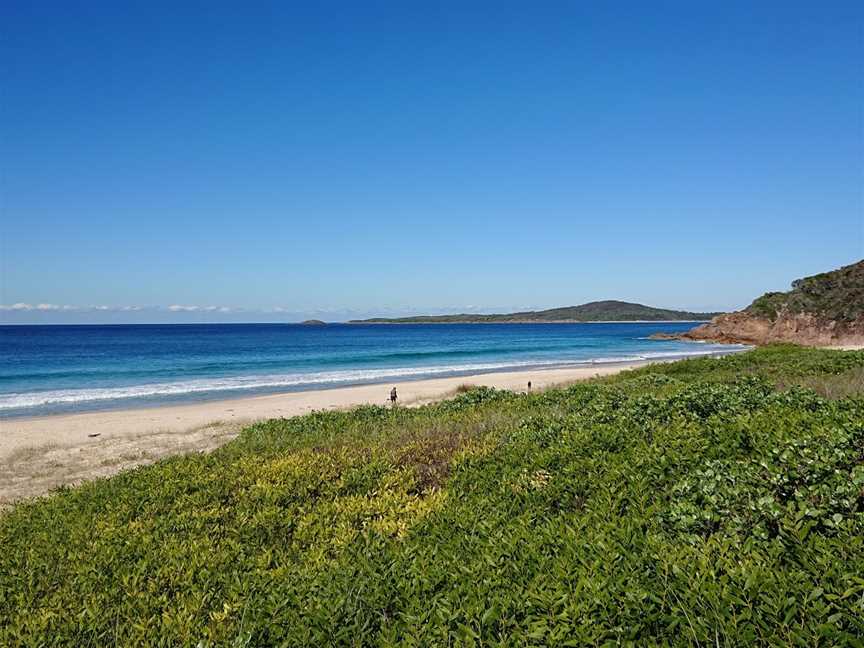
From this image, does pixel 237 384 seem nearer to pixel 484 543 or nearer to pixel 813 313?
pixel 484 543

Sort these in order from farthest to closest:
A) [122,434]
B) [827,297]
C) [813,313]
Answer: [827,297] < [813,313] < [122,434]

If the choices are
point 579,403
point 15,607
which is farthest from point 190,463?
point 579,403

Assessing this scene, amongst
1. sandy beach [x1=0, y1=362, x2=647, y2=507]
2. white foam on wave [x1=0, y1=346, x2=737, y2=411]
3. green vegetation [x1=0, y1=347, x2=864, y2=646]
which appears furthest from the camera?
white foam on wave [x1=0, y1=346, x2=737, y2=411]

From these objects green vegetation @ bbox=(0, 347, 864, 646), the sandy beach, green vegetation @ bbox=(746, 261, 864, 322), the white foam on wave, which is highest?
green vegetation @ bbox=(746, 261, 864, 322)

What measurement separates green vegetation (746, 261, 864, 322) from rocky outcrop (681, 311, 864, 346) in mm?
725

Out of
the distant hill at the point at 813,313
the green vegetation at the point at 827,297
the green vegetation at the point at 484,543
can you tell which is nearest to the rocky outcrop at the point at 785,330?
the distant hill at the point at 813,313

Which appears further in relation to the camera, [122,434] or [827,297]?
[827,297]

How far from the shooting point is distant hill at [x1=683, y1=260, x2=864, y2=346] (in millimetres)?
54812

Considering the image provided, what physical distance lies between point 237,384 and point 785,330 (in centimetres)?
5842

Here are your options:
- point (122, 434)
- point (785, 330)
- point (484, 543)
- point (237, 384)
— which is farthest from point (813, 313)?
point (484, 543)

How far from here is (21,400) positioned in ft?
98.0

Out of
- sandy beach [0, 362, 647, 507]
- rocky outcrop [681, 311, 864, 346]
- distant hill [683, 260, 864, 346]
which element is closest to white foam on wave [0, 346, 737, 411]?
sandy beach [0, 362, 647, 507]

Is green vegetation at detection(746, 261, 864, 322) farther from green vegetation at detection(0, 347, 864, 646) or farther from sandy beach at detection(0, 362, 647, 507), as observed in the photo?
green vegetation at detection(0, 347, 864, 646)

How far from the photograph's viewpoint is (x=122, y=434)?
64.3ft
